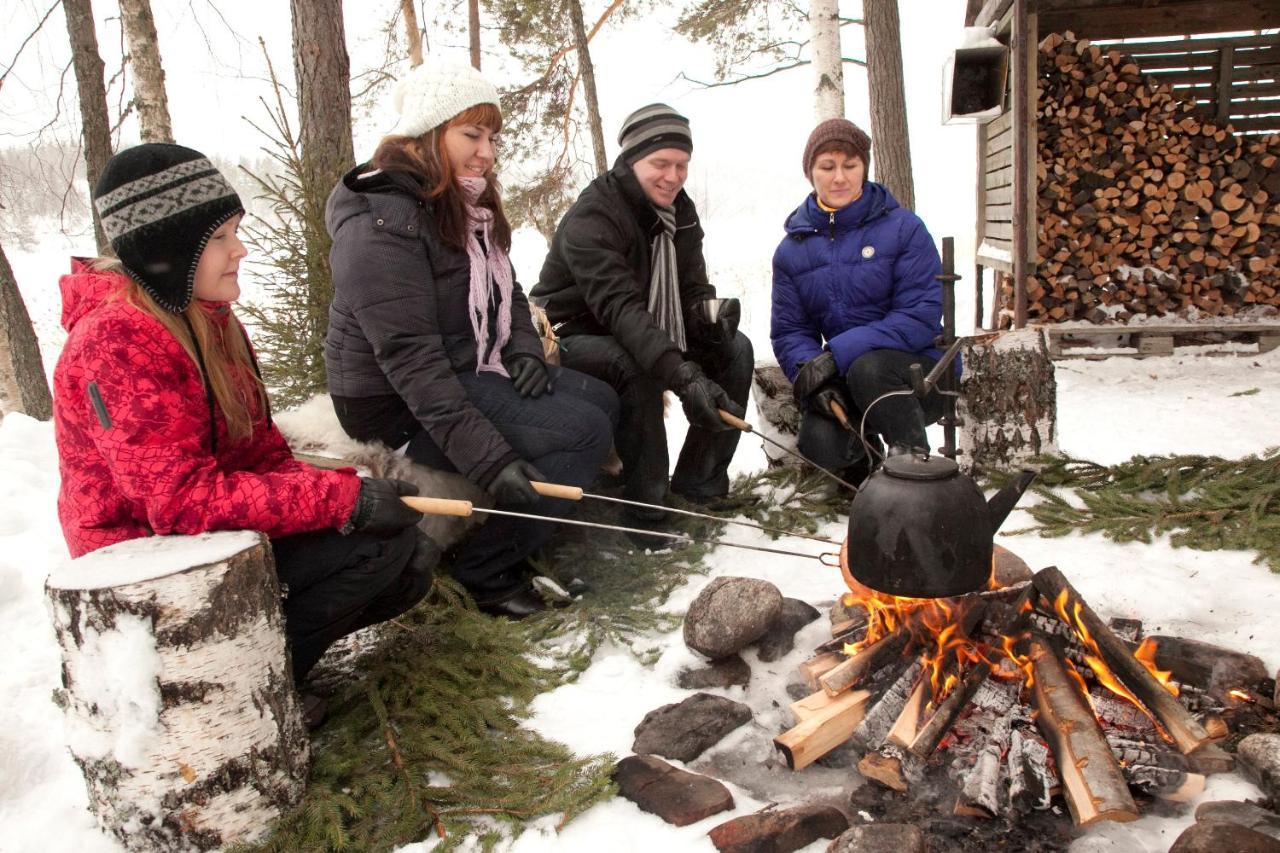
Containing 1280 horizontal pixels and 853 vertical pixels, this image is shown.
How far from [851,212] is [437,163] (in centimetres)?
190

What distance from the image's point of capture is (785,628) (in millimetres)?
2826

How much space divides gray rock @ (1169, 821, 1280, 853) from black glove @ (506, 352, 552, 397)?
227cm

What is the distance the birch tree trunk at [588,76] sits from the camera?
390 inches

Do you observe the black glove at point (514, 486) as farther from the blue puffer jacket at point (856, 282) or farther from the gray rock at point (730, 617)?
the blue puffer jacket at point (856, 282)

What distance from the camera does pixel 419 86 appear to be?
9.30 ft

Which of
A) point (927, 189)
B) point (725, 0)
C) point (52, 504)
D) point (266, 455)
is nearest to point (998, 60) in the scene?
point (725, 0)

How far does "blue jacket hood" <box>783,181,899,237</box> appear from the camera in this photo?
3809 mm

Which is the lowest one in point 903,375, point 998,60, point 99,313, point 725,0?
point 903,375

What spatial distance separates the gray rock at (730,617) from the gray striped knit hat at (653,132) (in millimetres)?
1782

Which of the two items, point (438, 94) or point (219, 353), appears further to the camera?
point (438, 94)

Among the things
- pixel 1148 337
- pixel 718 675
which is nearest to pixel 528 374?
pixel 718 675

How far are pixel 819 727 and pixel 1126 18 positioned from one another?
6.92 m

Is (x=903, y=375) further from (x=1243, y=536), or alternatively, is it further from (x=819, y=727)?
(x=819, y=727)

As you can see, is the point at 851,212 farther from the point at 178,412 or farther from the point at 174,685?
the point at 174,685
